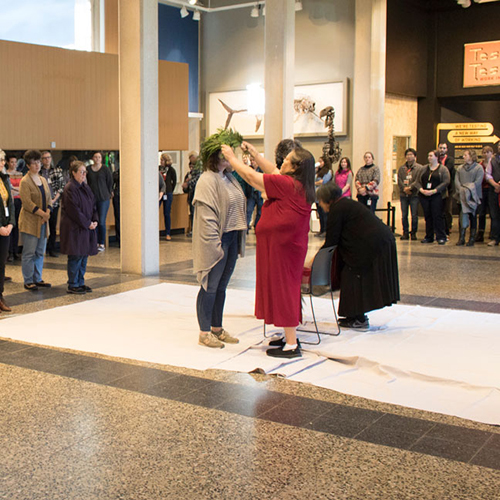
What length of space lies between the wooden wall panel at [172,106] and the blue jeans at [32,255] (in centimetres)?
483

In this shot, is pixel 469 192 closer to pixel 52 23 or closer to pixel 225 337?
pixel 225 337

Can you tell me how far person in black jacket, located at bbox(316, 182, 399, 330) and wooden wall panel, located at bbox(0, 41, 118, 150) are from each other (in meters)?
6.45

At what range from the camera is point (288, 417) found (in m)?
4.00

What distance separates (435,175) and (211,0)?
26.0 ft

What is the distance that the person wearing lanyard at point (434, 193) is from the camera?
12.7 meters

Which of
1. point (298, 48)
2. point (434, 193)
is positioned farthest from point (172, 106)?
point (434, 193)

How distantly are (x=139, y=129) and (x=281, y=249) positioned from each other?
14.5 ft

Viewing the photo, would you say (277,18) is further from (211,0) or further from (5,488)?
(5,488)

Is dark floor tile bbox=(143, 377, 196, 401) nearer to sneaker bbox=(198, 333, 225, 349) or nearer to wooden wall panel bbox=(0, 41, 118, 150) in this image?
sneaker bbox=(198, 333, 225, 349)

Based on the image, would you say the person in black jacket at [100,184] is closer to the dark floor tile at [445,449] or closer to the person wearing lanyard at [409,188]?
the person wearing lanyard at [409,188]

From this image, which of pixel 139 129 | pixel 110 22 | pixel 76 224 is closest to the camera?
pixel 76 224

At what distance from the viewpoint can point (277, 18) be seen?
1132cm

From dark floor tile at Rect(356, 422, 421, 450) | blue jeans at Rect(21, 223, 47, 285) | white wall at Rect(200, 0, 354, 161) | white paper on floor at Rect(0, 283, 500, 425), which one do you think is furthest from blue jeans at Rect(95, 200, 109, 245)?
dark floor tile at Rect(356, 422, 421, 450)

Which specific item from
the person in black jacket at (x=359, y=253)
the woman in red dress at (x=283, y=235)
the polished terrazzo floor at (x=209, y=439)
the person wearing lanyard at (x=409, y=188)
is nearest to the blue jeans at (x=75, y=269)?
the polished terrazzo floor at (x=209, y=439)
